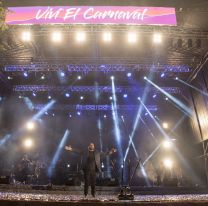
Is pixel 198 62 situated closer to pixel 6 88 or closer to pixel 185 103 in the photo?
pixel 185 103

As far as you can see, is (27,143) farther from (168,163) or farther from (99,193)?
(168,163)

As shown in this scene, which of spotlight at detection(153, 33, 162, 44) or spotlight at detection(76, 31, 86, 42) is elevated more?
spotlight at detection(76, 31, 86, 42)

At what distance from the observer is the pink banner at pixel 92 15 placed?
9.88m

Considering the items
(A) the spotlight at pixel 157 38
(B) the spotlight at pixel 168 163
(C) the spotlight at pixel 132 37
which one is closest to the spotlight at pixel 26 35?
(C) the spotlight at pixel 132 37

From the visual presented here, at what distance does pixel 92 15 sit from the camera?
32.6 feet

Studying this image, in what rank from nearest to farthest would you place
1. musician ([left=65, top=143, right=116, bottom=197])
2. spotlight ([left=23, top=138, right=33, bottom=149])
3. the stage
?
the stage
musician ([left=65, top=143, right=116, bottom=197])
spotlight ([left=23, top=138, right=33, bottom=149])

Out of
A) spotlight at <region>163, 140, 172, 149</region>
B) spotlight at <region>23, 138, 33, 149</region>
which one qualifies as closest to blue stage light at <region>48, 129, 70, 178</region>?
spotlight at <region>23, 138, 33, 149</region>

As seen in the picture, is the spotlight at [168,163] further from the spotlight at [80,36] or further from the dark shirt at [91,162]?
the dark shirt at [91,162]

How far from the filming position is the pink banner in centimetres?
988

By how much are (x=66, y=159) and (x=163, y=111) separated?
7.85 meters

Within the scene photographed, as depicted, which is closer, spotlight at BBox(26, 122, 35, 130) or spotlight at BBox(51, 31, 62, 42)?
spotlight at BBox(51, 31, 62, 42)

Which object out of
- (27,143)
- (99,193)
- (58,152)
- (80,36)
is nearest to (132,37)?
(80,36)

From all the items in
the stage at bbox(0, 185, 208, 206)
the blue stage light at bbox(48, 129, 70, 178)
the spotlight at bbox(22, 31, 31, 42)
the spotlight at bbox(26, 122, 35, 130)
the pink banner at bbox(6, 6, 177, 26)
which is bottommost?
the stage at bbox(0, 185, 208, 206)

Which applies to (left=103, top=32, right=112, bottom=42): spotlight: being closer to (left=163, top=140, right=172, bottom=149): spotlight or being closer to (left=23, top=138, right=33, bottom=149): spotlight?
(left=163, top=140, right=172, bottom=149): spotlight
